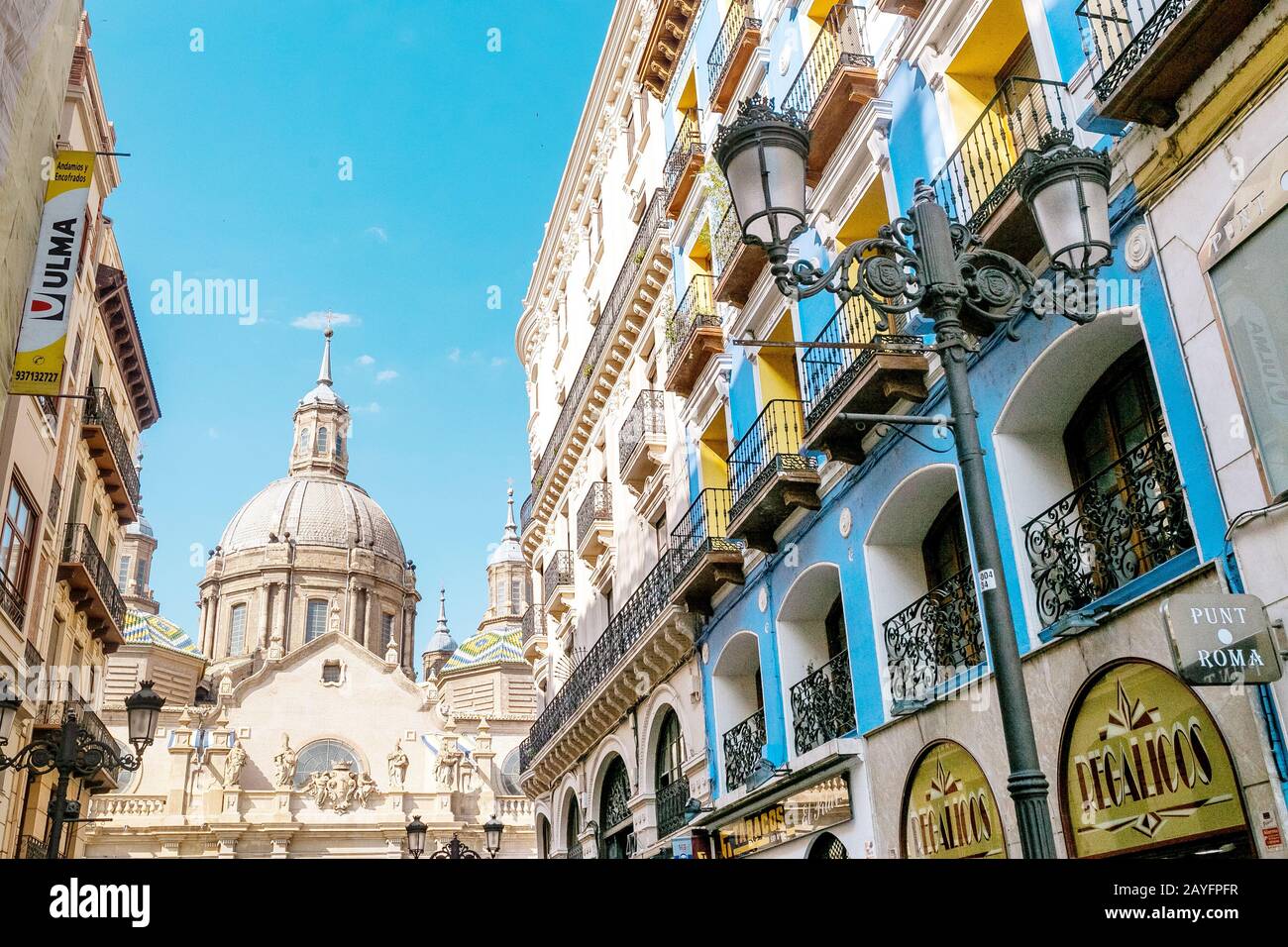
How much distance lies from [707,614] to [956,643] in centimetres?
717

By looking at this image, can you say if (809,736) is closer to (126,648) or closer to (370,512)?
(126,648)

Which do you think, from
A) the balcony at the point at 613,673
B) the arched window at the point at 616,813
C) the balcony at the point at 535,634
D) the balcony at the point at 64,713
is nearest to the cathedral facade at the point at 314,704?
the balcony at the point at 64,713

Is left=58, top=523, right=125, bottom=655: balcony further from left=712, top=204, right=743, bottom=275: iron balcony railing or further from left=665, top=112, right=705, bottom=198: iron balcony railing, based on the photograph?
left=712, top=204, right=743, bottom=275: iron balcony railing

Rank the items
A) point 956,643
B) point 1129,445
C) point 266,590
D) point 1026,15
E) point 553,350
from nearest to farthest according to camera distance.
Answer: point 1129,445 < point 1026,15 < point 956,643 < point 553,350 < point 266,590

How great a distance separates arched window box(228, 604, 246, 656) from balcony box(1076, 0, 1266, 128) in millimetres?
71585

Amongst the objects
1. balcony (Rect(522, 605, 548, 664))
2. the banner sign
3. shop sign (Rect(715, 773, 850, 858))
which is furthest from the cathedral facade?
shop sign (Rect(715, 773, 850, 858))

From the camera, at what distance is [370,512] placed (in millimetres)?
82438

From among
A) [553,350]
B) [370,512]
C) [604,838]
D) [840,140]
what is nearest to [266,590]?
[370,512]

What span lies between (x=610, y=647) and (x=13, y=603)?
10.5 metres

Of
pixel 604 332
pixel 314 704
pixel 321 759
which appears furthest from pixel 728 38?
pixel 314 704

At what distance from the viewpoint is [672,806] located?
1914 cm

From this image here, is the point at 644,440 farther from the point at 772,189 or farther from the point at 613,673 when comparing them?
the point at 772,189

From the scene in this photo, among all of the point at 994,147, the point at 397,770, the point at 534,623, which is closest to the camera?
the point at 994,147

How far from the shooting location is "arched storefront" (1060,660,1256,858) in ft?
25.1
